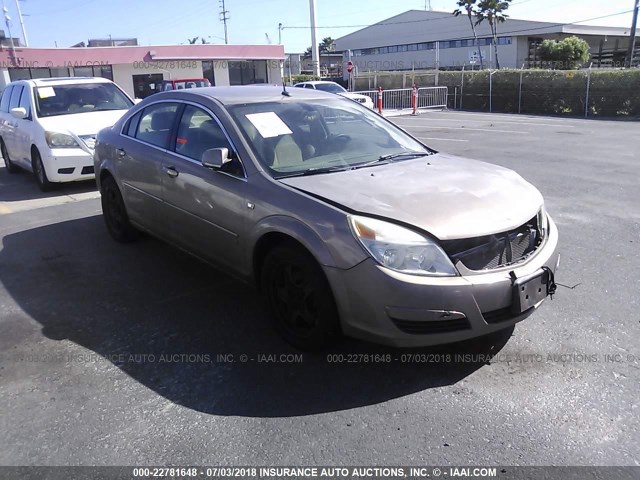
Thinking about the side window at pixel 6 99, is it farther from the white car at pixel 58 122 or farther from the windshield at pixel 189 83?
the windshield at pixel 189 83

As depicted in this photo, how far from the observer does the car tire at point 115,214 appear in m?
5.85

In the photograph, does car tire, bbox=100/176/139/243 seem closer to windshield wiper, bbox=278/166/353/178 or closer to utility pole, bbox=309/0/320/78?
windshield wiper, bbox=278/166/353/178

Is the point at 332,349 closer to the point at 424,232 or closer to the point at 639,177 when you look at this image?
the point at 424,232

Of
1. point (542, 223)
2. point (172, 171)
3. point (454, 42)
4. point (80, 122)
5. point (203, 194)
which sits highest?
point (454, 42)

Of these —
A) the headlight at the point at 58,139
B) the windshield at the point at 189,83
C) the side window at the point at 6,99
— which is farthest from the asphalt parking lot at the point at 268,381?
the windshield at the point at 189,83

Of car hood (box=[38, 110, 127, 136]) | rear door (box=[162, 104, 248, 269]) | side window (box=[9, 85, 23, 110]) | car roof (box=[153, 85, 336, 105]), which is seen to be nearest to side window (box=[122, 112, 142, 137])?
car roof (box=[153, 85, 336, 105])

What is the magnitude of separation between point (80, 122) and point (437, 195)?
25.1ft

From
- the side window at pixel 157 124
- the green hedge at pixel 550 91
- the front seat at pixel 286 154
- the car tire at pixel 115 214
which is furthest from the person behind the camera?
the green hedge at pixel 550 91

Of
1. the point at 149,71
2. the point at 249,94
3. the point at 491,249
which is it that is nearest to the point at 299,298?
the point at 491,249

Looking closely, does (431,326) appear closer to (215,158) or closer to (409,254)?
(409,254)

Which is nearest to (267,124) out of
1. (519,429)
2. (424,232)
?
(424,232)

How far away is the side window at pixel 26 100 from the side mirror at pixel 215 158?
23.0 feet

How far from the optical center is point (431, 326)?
3068 mm

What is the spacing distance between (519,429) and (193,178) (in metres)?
2.91
